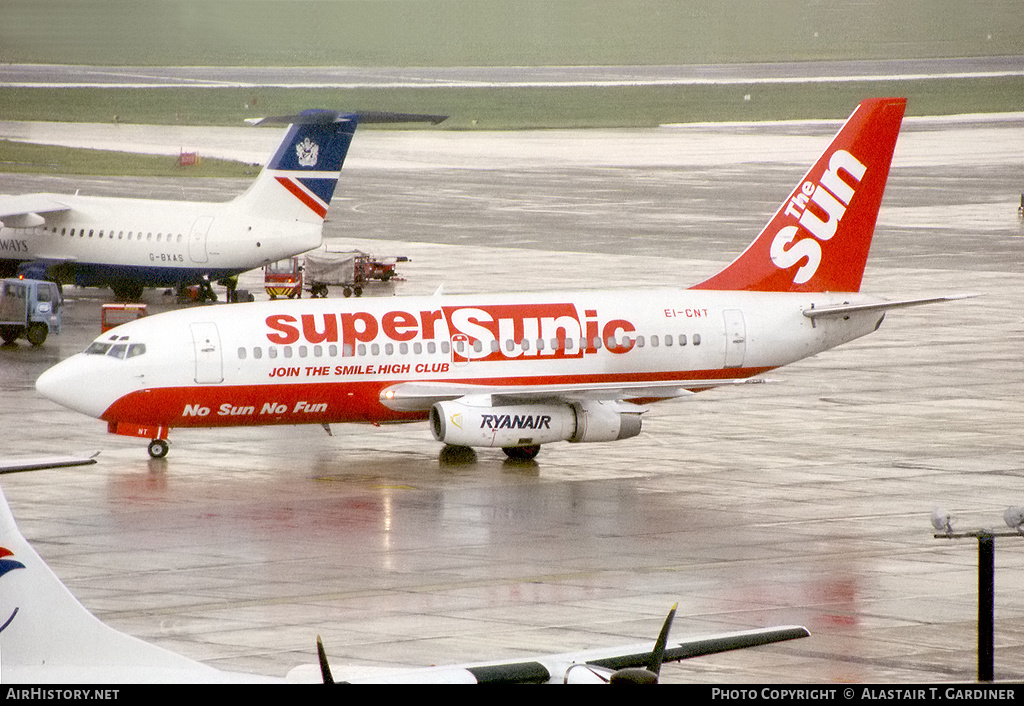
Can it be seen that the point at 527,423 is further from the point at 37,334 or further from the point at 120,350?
the point at 37,334

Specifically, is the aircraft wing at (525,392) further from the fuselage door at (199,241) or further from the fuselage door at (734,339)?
the fuselage door at (199,241)

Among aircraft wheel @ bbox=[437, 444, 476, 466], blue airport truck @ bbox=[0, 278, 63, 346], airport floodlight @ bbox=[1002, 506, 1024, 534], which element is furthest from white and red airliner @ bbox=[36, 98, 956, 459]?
airport floodlight @ bbox=[1002, 506, 1024, 534]

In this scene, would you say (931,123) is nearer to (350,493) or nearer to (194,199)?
(194,199)

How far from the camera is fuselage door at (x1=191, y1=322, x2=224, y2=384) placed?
41.1 metres

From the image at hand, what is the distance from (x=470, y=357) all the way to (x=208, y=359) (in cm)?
576

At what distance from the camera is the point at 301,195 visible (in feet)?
224

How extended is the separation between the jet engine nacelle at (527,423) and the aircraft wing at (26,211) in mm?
32498

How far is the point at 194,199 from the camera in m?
101

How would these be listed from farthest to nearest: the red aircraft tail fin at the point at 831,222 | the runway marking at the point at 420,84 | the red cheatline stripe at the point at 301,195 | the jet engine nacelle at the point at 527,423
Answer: the runway marking at the point at 420,84
the red cheatline stripe at the point at 301,195
the red aircraft tail fin at the point at 831,222
the jet engine nacelle at the point at 527,423

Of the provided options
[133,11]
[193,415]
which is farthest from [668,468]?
[133,11]

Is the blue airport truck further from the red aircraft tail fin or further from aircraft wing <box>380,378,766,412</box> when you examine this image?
the red aircraft tail fin

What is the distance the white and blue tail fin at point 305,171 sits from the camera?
67.1m

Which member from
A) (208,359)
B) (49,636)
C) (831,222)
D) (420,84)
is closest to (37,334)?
(208,359)

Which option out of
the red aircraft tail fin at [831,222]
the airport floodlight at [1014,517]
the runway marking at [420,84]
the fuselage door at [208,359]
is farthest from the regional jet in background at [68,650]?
the runway marking at [420,84]
